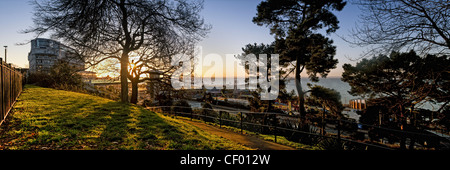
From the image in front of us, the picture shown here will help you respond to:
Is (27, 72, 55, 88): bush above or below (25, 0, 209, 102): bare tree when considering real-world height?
below

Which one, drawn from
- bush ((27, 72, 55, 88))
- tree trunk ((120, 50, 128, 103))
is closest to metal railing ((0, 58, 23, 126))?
tree trunk ((120, 50, 128, 103))

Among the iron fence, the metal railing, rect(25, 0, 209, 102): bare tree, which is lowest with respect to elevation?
the iron fence

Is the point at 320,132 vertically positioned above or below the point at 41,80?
below

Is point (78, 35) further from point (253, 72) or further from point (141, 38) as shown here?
point (253, 72)

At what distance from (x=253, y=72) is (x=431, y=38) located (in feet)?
49.7

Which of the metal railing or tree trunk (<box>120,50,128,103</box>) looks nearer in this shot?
the metal railing

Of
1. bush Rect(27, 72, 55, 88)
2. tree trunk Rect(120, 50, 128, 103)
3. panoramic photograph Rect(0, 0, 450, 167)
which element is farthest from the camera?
bush Rect(27, 72, 55, 88)

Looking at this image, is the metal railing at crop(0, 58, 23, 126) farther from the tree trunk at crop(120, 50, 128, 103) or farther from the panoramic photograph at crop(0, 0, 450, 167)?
the tree trunk at crop(120, 50, 128, 103)

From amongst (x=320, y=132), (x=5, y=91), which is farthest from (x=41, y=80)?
(x=320, y=132)

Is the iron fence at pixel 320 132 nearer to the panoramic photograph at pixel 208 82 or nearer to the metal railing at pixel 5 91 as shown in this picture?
the panoramic photograph at pixel 208 82

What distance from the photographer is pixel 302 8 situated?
40.3 feet

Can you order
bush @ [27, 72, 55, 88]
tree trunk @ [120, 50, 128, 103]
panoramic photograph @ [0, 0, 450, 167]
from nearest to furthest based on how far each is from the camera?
panoramic photograph @ [0, 0, 450, 167] → tree trunk @ [120, 50, 128, 103] → bush @ [27, 72, 55, 88]

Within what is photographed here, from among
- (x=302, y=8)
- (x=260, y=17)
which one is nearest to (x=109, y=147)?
(x=260, y=17)

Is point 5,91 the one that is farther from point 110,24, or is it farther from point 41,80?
point 41,80
